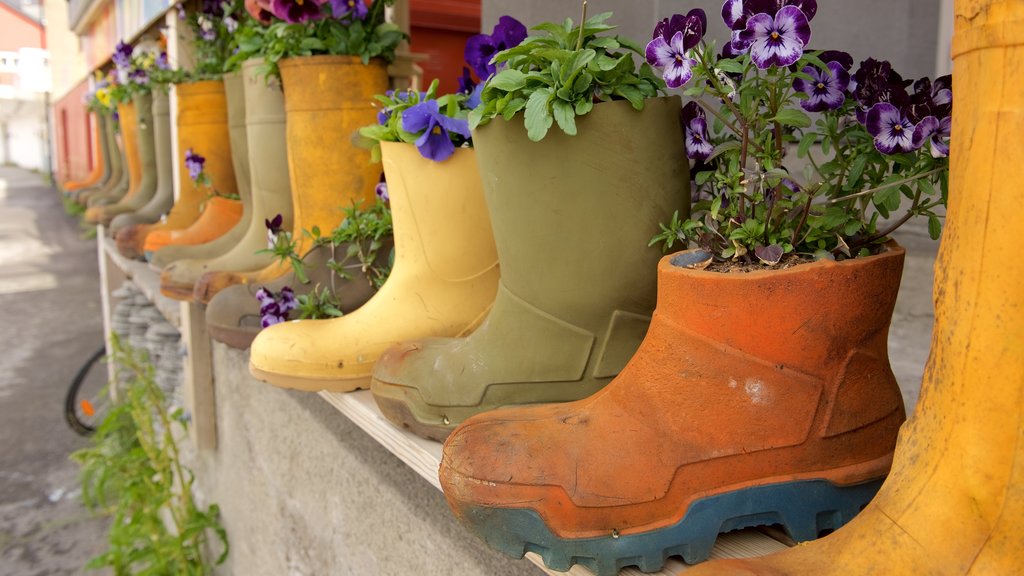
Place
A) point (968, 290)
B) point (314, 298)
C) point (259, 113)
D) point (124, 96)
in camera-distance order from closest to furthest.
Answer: point (968, 290) → point (314, 298) → point (259, 113) → point (124, 96)

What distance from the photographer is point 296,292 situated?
1431 millimetres

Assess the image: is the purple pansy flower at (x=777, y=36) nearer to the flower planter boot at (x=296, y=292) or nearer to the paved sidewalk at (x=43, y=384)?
the flower planter boot at (x=296, y=292)

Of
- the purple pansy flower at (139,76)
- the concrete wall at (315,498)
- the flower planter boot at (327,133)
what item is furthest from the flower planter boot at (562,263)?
the purple pansy flower at (139,76)

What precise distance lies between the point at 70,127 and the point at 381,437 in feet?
27.2

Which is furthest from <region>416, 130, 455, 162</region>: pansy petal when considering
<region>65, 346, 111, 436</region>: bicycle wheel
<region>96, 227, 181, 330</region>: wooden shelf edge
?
<region>65, 346, 111, 436</region>: bicycle wheel

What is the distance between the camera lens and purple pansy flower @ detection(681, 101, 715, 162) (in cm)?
83

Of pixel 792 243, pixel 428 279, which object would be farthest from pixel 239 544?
pixel 792 243

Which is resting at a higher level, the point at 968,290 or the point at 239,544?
the point at 968,290

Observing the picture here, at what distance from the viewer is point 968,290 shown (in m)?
0.53

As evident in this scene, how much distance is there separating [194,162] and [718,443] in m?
1.81

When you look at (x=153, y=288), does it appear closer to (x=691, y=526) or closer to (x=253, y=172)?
(x=253, y=172)

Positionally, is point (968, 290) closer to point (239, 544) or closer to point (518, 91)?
point (518, 91)

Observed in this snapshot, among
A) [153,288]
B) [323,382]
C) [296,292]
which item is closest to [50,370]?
[153,288]

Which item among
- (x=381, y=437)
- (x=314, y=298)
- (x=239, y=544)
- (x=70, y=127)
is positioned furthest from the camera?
(x=70, y=127)
